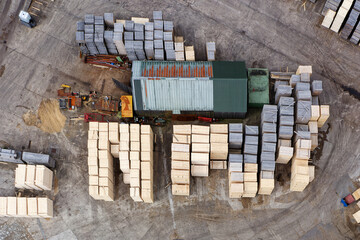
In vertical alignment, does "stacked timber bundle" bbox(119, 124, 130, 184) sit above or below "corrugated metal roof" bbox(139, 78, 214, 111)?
below

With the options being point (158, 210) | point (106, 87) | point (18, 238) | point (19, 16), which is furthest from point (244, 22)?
point (18, 238)

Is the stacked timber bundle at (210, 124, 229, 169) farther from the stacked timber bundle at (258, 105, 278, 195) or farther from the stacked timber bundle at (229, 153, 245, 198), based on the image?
the stacked timber bundle at (258, 105, 278, 195)

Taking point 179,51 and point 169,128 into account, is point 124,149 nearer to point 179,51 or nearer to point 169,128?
point 169,128

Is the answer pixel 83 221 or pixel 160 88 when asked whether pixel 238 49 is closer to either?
pixel 160 88

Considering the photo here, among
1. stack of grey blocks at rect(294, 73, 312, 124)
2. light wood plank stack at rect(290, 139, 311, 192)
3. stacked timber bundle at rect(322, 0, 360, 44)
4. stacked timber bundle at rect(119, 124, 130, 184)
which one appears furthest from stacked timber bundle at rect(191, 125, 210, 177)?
stacked timber bundle at rect(322, 0, 360, 44)

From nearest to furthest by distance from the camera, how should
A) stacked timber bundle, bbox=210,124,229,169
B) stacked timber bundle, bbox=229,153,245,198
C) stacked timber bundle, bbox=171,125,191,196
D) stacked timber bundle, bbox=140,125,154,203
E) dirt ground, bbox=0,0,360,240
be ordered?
stacked timber bundle, bbox=229,153,245,198 < stacked timber bundle, bbox=140,125,154,203 < stacked timber bundle, bbox=171,125,191,196 < stacked timber bundle, bbox=210,124,229,169 < dirt ground, bbox=0,0,360,240

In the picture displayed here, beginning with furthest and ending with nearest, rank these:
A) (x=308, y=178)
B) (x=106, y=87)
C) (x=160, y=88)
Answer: (x=106, y=87), (x=160, y=88), (x=308, y=178)

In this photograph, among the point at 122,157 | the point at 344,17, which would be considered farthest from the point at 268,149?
the point at 344,17
